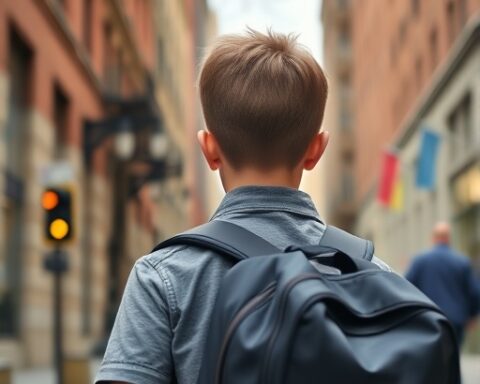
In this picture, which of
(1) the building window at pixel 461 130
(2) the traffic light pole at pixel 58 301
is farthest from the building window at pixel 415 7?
(2) the traffic light pole at pixel 58 301

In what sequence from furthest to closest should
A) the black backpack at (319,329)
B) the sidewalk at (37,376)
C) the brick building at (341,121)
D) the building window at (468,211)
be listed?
the brick building at (341,121)
the building window at (468,211)
the sidewalk at (37,376)
the black backpack at (319,329)

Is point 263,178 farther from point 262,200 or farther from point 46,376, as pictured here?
point 46,376

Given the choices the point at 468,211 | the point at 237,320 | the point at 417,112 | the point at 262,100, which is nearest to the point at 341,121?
the point at 417,112

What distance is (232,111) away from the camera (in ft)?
6.89

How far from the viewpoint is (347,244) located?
7.03ft

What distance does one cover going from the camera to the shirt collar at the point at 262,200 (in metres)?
2.16

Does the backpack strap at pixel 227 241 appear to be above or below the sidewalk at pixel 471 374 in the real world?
above

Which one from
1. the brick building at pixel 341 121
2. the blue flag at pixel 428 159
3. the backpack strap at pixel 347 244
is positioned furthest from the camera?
the brick building at pixel 341 121

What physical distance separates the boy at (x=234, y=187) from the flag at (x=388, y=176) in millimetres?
30416

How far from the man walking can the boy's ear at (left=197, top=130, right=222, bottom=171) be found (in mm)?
8970

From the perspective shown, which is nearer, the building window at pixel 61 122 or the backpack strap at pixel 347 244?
the backpack strap at pixel 347 244

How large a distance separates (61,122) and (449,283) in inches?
486

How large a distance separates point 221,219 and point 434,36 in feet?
96.5

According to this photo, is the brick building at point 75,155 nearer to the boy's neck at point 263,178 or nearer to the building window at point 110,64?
the building window at point 110,64
